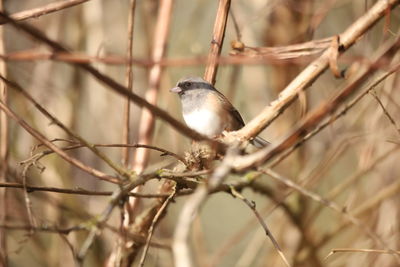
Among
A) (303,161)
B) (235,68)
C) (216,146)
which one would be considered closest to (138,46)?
(235,68)

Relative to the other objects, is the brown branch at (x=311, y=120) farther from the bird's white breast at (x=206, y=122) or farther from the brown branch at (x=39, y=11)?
the bird's white breast at (x=206, y=122)

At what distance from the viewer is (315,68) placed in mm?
1348

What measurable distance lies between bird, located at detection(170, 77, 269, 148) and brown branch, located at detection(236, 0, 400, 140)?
1.15 meters

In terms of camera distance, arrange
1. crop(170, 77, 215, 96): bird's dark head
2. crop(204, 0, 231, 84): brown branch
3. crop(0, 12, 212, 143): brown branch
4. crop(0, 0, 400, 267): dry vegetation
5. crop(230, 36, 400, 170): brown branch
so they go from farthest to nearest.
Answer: crop(170, 77, 215, 96): bird's dark head, crop(0, 0, 400, 267): dry vegetation, crop(204, 0, 231, 84): brown branch, crop(230, 36, 400, 170): brown branch, crop(0, 12, 212, 143): brown branch

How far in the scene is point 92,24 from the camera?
3.06m

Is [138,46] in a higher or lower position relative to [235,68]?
higher

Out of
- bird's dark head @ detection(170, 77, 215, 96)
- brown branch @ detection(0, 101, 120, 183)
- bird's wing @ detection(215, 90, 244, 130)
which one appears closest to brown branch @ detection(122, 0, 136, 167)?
brown branch @ detection(0, 101, 120, 183)

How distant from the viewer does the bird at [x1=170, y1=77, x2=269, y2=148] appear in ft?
8.59

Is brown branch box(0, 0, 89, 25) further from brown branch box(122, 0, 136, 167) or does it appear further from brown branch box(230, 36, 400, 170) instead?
brown branch box(230, 36, 400, 170)

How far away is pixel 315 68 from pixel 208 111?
1.33 metres

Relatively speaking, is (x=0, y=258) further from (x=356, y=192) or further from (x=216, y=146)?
(x=356, y=192)

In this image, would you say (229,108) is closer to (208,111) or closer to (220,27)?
(208,111)

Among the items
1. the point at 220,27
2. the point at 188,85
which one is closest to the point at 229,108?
the point at 188,85

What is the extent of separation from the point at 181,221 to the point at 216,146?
19 cm
